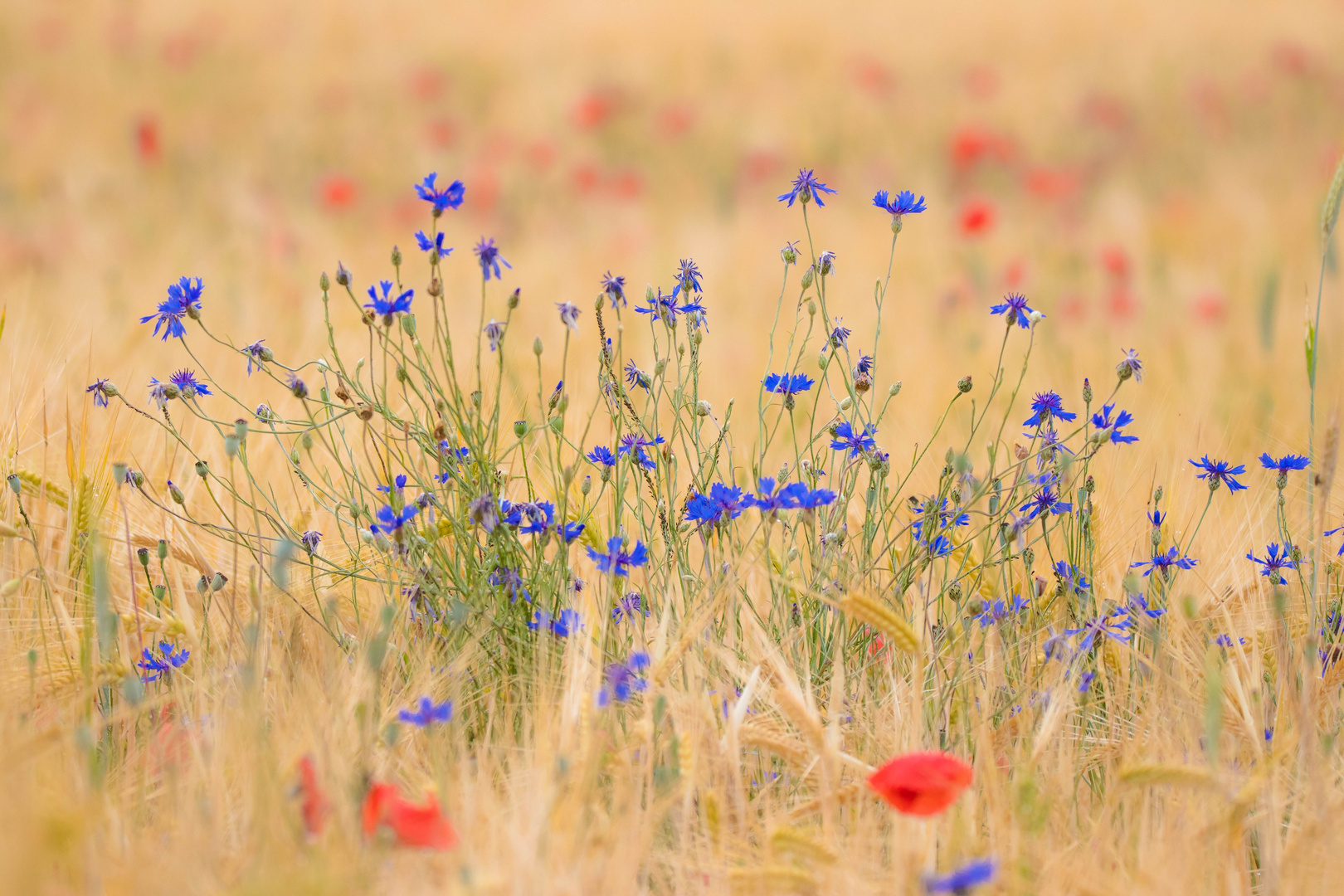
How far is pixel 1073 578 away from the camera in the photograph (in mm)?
1178

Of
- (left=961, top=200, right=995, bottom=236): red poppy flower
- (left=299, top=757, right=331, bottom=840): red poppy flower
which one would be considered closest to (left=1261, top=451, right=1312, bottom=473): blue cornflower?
(left=299, top=757, right=331, bottom=840): red poppy flower

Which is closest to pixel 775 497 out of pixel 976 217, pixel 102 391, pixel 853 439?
pixel 853 439

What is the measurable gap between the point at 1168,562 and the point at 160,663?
3.62 ft

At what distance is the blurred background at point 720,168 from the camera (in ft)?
9.63

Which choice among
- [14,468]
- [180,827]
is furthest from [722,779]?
[14,468]

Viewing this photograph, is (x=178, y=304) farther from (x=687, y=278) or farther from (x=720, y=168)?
(x=720, y=168)

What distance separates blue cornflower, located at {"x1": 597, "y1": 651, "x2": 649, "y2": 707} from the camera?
0.93m

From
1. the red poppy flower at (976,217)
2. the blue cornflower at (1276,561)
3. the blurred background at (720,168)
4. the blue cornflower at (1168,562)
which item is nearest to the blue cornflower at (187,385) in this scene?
the blurred background at (720,168)

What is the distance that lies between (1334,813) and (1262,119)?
6.41m

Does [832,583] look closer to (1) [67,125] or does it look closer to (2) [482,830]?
(2) [482,830]

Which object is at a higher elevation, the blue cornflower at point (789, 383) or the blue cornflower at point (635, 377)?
the blue cornflower at point (635, 377)

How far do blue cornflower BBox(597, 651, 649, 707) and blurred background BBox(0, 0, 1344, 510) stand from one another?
3.12 ft

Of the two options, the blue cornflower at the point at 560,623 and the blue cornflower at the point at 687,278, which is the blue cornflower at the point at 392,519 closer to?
the blue cornflower at the point at 560,623

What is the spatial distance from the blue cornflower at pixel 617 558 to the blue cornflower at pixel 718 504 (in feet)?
0.22
